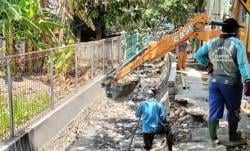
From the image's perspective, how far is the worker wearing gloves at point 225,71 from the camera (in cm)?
655

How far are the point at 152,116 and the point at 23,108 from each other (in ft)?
7.72

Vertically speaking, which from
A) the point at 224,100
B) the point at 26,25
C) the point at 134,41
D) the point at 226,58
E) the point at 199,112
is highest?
the point at 26,25

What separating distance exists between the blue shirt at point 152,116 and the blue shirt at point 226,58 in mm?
2092

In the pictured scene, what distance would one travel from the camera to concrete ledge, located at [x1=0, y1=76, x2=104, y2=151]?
7.98 metres

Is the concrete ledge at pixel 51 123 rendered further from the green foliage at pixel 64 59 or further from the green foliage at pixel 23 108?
the green foliage at pixel 64 59

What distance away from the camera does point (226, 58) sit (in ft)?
21.7

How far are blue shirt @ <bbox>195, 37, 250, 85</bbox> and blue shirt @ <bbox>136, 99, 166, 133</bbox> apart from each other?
2.09 metres

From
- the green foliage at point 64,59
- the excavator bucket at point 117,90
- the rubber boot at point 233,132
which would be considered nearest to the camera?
the rubber boot at point 233,132

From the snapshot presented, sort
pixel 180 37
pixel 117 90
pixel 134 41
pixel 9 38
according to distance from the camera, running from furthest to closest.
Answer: pixel 134 41, pixel 117 90, pixel 180 37, pixel 9 38

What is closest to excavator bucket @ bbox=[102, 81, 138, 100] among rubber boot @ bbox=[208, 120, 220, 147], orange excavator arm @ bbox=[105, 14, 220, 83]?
orange excavator arm @ bbox=[105, 14, 220, 83]

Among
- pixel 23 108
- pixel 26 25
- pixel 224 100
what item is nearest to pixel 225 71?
pixel 224 100

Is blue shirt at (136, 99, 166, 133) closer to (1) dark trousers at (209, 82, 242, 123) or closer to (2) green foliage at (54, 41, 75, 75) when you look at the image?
(1) dark trousers at (209, 82, 242, 123)

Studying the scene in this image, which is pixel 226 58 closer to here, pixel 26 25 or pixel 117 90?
pixel 26 25

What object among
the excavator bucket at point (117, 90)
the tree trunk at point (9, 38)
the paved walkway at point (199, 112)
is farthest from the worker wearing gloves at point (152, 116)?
the excavator bucket at point (117, 90)
